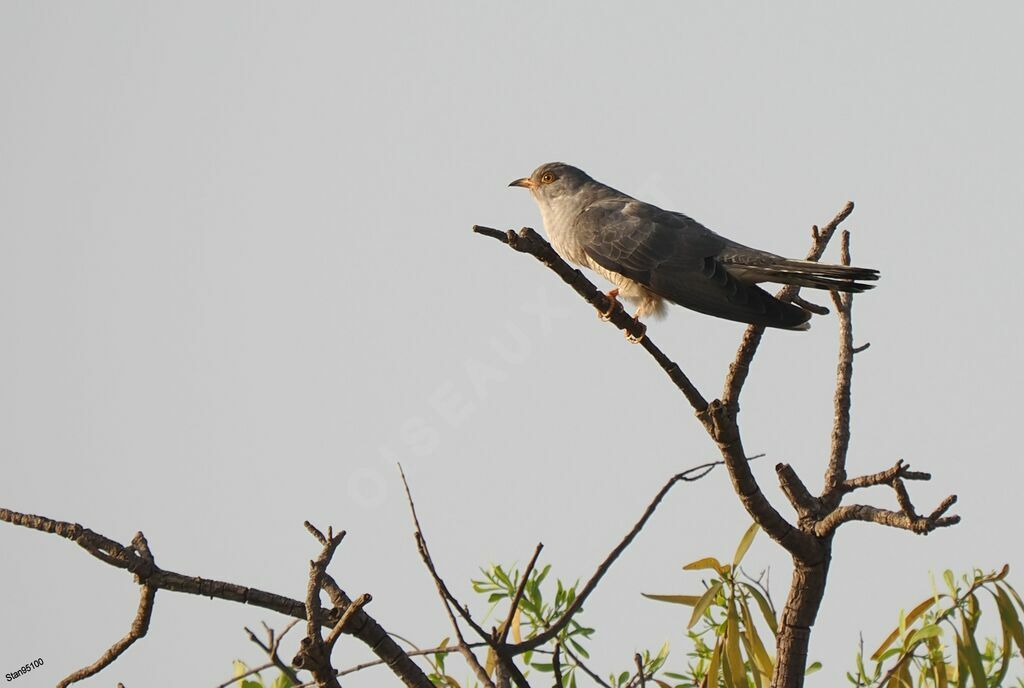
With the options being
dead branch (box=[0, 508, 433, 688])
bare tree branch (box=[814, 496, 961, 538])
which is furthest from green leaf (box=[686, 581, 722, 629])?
dead branch (box=[0, 508, 433, 688])

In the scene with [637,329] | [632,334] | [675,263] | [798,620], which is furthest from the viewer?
[675,263]

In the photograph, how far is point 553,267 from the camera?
152 inches

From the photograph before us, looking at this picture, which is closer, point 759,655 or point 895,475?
point 895,475

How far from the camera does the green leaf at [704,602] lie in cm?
→ 413

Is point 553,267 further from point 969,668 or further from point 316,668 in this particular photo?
point 969,668

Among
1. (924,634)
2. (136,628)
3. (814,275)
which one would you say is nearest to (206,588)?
(136,628)

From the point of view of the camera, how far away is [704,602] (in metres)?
4.16

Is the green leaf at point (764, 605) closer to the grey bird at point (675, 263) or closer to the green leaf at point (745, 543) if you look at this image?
the green leaf at point (745, 543)

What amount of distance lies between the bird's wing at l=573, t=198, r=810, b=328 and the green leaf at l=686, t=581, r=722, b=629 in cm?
134

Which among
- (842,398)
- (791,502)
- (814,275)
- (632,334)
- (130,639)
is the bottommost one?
(130,639)

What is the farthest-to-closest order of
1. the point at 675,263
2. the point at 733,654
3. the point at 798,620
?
the point at 675,263 → the point at 733,654 → the point at 798,620

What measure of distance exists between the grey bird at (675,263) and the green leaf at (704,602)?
1351 millimetres

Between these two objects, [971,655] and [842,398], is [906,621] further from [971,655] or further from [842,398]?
[842,398]

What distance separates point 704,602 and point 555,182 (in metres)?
4.07
